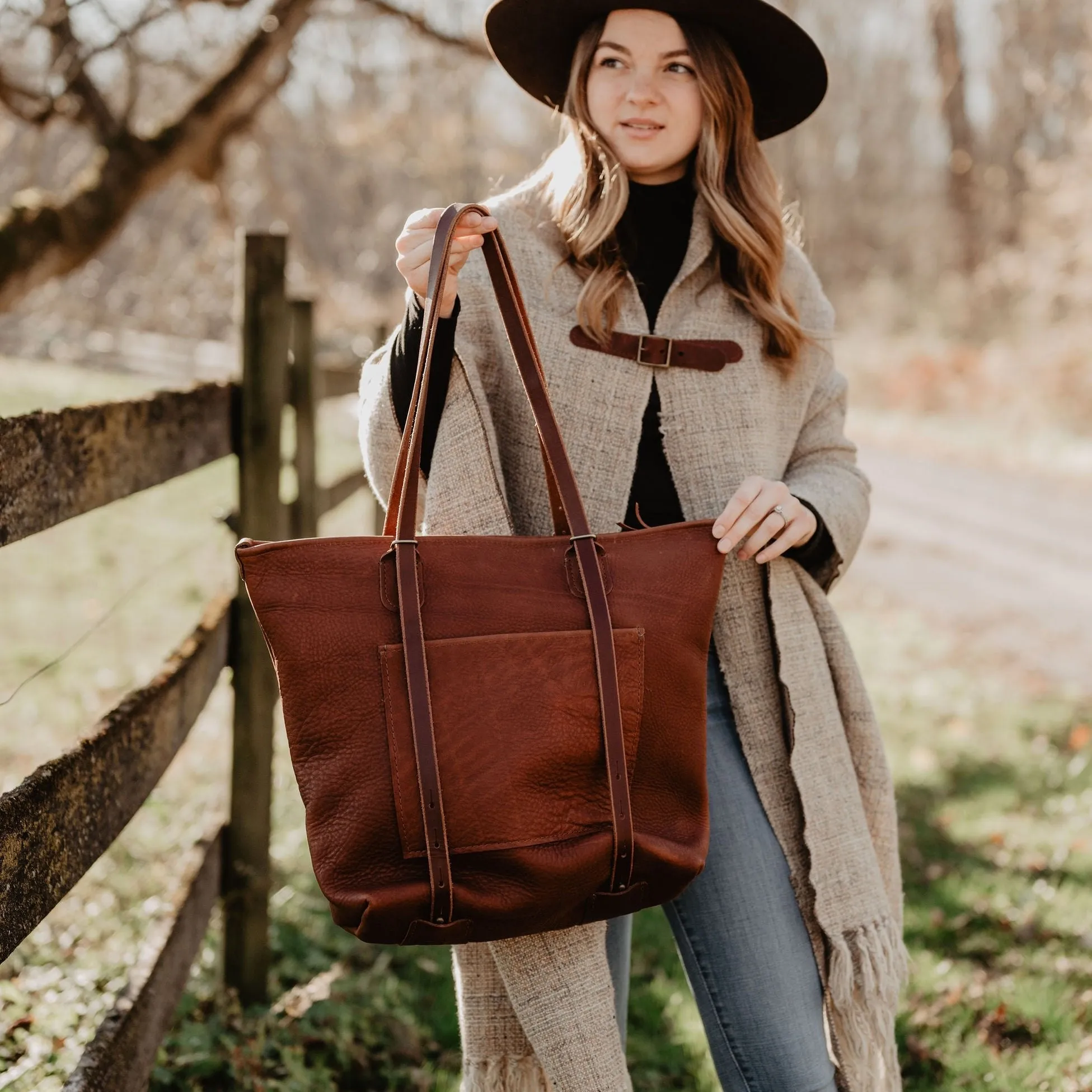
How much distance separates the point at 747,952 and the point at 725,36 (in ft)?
5.62

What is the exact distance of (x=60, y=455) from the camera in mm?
1691

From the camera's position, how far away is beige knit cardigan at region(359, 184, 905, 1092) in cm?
203

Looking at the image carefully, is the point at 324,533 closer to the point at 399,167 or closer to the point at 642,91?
the point at 642,91

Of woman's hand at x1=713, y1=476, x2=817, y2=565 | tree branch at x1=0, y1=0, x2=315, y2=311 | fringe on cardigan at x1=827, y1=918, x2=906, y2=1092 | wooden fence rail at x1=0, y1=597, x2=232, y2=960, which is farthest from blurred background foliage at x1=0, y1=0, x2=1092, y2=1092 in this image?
woman's hand at x1=713, y1=476, x2=817, y2=565

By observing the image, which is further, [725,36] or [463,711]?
[725,36]

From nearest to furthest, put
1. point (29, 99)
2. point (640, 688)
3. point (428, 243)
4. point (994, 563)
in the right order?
point (640, 688)
point (428, 243)
point (29, 99)
point (994, 563)

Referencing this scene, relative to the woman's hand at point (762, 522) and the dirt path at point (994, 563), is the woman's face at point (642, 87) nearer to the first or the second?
the woman's hand at point (762, 522)

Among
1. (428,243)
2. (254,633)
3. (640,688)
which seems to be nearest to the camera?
(640,688)

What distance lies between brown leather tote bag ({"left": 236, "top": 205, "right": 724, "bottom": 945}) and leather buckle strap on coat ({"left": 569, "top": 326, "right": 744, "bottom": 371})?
1.51 ft

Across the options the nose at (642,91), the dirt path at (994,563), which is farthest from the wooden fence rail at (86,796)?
the dirt path at (994,563)

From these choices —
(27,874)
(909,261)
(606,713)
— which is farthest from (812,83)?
(909,261)

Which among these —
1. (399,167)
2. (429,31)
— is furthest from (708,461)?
(399,167)

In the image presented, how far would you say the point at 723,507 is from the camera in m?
2.08

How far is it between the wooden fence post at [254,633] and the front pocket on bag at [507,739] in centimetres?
138
